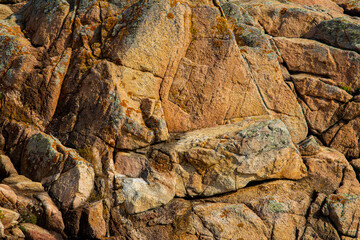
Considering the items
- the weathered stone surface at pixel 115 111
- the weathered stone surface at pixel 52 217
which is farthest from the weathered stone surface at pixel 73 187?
the weathered stone surface at pixel 115 111

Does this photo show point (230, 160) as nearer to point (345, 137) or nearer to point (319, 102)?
point (319, 102)

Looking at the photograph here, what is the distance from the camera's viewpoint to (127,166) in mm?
14133

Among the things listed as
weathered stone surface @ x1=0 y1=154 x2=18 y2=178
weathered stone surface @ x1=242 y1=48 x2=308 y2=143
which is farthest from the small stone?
weathered stone surface @ x1=242 y1=48 x2=308 y2=143

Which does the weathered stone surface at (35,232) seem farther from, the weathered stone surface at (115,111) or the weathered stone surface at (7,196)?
the weathered stone surface at (115,111)

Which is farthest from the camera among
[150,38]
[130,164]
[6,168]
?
[150,38]

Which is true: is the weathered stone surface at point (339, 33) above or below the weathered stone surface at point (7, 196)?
above

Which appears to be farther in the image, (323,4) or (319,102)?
(323,4)

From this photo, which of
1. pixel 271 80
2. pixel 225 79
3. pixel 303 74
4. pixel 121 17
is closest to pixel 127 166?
pixel 225 79

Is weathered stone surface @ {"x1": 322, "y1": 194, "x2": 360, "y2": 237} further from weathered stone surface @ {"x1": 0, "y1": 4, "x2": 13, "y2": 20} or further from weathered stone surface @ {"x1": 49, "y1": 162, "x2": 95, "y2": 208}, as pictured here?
weathered stone surface @ {"x1": 0, "y1": 4, "x2": 13, "y2": 20}

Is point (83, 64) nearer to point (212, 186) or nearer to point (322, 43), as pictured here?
point (212, 186)

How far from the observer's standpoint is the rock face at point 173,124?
13.1 m

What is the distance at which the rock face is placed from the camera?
13.1 meters

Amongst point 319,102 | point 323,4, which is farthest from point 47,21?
point 323,4

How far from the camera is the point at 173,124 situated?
51.2 feet
